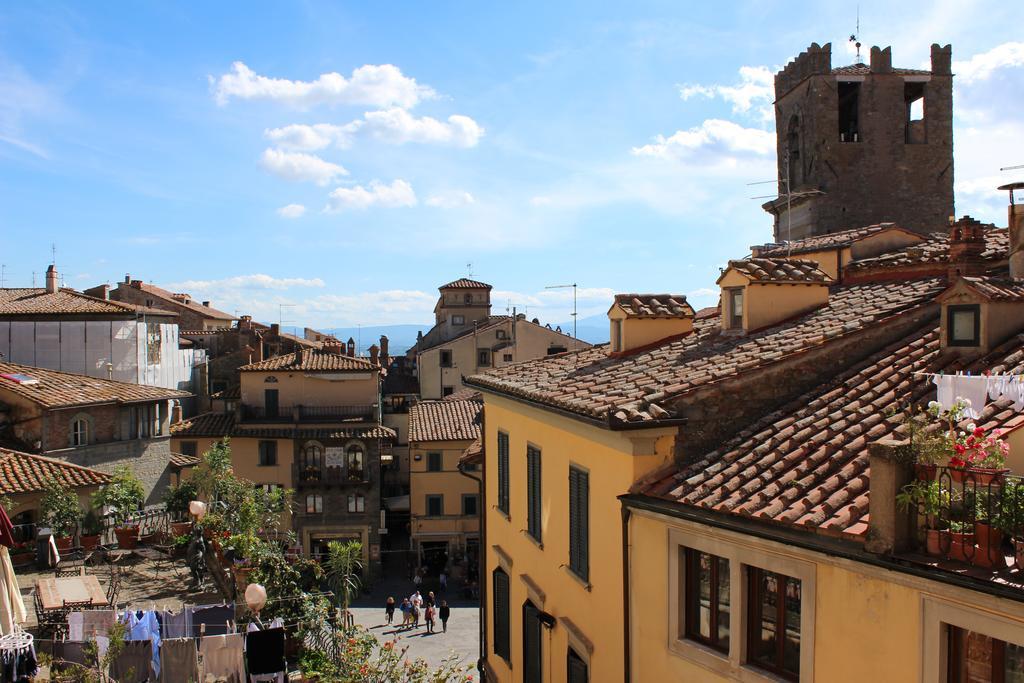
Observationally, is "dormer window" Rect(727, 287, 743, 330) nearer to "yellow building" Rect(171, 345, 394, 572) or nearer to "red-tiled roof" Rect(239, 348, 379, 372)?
"yellow building" Rect(171, 345, 394, 572)

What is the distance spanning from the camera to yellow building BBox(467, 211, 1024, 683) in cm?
584

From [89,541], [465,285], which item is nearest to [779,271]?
[89,541]

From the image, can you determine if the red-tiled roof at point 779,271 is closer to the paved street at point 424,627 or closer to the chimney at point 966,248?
the chimney at point 966,248

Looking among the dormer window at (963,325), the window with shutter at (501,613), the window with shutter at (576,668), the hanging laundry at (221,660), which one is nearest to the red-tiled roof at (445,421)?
the window with shutter at (501,613)

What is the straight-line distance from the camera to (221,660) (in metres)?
13.2

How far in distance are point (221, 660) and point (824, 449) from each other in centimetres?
1011

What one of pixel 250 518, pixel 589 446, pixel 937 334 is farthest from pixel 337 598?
pixel 937 334

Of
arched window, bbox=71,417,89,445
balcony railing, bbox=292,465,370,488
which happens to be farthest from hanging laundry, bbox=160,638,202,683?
balcony railing, bbox=292,465,370,488

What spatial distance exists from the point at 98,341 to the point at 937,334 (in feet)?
124

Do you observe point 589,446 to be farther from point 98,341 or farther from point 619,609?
point 98,341

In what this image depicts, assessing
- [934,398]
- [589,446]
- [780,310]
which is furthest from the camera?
[780,310]

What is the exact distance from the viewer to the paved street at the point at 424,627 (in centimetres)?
2847

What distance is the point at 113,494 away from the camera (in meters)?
20.5

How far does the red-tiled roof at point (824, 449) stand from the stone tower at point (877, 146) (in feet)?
69.9
